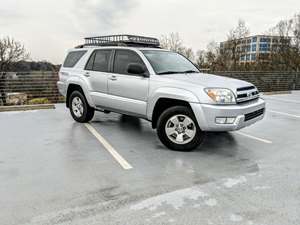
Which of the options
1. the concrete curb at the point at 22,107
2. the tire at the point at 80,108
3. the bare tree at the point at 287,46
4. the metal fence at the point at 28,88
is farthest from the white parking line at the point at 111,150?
the bare tree at the point at 287,46

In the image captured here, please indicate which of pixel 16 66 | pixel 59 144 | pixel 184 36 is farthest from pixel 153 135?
pixel 184 36

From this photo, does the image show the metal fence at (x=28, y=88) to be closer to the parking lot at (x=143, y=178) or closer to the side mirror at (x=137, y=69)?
the parking lot at (x=143, y=178)

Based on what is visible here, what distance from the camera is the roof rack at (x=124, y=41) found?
19.4 feet

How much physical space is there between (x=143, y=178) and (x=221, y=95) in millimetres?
1743

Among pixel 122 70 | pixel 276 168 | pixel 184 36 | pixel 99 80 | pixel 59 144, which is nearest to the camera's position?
pixel 276 168

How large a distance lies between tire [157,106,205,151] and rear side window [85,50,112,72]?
191 cm

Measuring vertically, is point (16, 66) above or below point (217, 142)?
above

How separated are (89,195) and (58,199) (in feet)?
1.06

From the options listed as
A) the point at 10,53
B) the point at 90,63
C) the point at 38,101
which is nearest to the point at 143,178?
the point at 90,63

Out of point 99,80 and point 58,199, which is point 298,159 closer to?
point 58,199

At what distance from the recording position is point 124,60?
542cm

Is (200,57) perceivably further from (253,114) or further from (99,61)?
(253,114)

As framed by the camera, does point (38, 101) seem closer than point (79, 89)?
No

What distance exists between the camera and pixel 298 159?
13.7 ft
